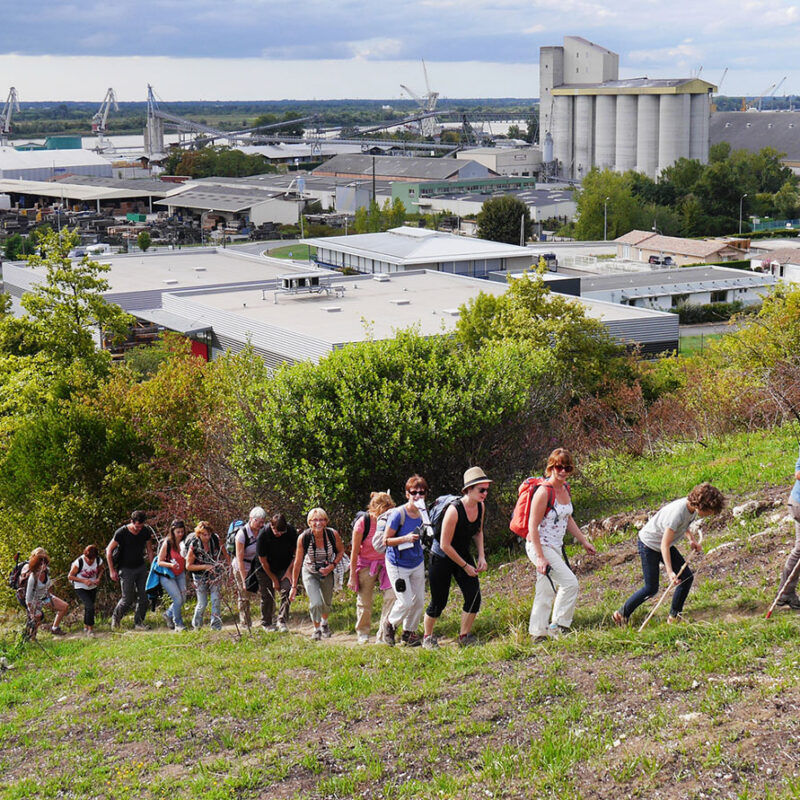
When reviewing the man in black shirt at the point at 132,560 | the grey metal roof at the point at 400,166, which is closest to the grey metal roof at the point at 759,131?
the grey metal roof at the point at 400,166

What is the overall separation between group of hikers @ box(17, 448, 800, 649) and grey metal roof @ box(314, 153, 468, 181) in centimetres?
8163

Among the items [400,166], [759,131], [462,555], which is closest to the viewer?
[462,555]

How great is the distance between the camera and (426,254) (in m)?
48.0

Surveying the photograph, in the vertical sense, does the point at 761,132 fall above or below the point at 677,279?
above

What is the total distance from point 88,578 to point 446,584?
15.1ft

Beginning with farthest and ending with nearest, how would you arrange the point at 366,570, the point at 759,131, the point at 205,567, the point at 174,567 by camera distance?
the point at 759,131 → the point at 174,567 → the point at 205,567 → the point at 366,570

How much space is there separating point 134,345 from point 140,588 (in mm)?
25990

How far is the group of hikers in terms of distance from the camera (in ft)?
23.6

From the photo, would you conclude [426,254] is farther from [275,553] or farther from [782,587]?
[782,587]

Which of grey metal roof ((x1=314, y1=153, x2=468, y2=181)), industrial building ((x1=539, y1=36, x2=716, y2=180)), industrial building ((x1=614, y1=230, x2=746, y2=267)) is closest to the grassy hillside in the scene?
industrial building ((x1=614, y1=230, x2=746, y2=267))

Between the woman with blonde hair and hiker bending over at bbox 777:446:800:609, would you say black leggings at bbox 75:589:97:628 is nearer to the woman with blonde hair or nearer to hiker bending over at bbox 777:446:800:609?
the woman with blonde hair

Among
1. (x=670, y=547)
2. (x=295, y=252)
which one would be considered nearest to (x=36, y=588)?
(x=670, y=547)

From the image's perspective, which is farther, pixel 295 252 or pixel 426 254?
pixel 295 252

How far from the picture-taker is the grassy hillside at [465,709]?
5715 mm
